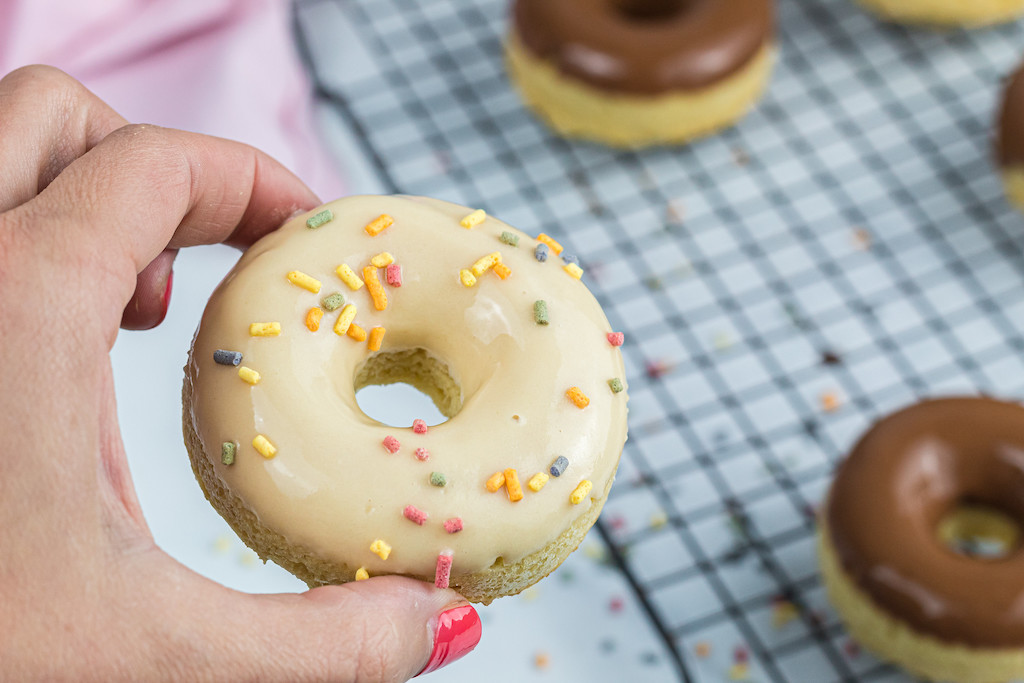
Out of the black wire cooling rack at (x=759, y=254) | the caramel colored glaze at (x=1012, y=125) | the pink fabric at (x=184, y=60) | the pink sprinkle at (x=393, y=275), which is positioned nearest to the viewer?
the pink sprinkle at (x=393, y=275)

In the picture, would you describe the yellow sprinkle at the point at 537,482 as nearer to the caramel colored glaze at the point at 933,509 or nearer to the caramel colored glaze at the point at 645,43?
the caramel colored glaze at the point at 933,509

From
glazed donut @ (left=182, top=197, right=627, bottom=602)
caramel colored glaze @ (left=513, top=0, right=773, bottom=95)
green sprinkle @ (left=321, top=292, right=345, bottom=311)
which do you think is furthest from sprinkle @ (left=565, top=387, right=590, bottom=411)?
caramel colored glaze @ (left=513, top=0, right=773, bottom=95)

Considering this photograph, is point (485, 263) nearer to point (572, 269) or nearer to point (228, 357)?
point (572, 269)

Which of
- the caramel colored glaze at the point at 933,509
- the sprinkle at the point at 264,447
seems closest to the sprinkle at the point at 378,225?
the sprinkle at the point at 264,447

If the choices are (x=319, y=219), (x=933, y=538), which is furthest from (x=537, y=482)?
(x=933, y=538)

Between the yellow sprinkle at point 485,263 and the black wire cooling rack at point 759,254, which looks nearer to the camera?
the yellow sprinkle at point 485,263

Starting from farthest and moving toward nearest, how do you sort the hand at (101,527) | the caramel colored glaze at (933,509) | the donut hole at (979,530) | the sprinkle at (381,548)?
1. the donut hole at (979,530)
2. the caramel colored glaze at (933,509)
3. the sprinkle at (381,548)
4. the hand at (101,527)

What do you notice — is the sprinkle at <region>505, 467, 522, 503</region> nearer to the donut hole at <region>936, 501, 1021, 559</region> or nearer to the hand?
the hand
